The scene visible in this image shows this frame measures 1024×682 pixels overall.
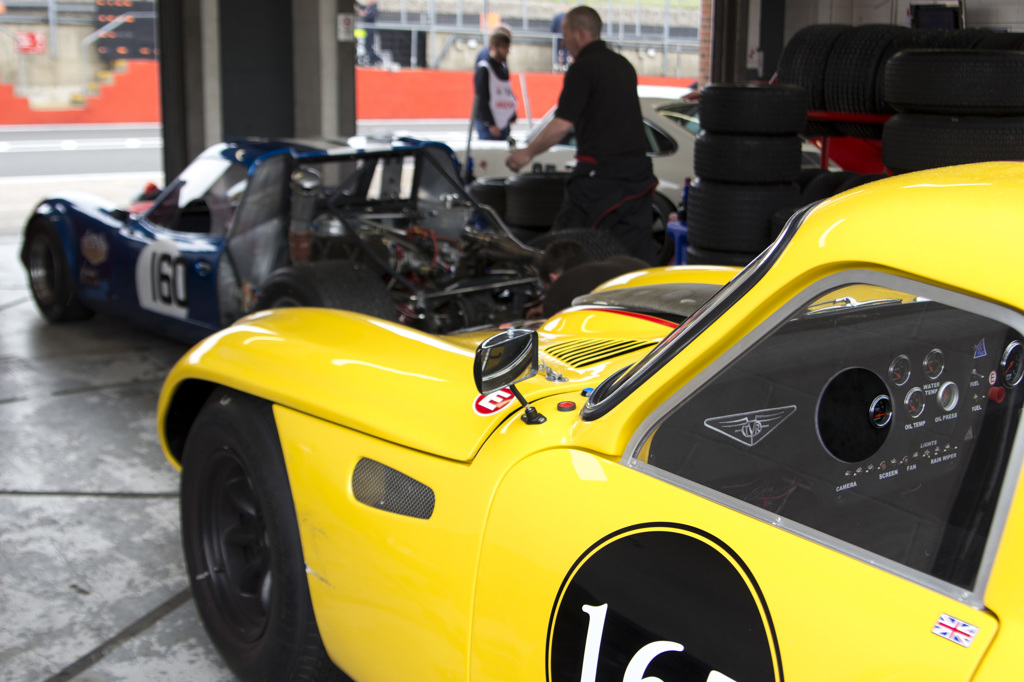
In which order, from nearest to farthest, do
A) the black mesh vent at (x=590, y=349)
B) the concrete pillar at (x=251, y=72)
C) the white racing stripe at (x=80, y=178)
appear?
the black mesh vent at (x=590, y=349) → the concrete pillar at (x=251, y=72) → the white racing stripe at (x=80, y=178)

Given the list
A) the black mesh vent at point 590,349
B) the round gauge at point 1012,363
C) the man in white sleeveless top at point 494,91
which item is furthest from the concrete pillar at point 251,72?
the round gauge at point 1012,363

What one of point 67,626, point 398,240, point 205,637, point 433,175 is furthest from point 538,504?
point 433,175

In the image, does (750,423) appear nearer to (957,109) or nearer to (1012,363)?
(1012,363)

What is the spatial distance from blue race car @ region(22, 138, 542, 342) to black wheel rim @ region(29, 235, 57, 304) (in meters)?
0.23

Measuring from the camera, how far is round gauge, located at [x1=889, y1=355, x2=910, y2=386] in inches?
66.1

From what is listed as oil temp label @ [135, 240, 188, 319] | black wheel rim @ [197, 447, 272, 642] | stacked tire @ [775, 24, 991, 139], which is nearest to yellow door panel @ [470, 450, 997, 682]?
black wheel rim @ [197, 447, 272, 642]

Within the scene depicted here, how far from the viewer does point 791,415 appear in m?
1.75

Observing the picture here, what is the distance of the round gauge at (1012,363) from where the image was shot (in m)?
1.59

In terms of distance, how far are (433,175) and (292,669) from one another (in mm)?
3753

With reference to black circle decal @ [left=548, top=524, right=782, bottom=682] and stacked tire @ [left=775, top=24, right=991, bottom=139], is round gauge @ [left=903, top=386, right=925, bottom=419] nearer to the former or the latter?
black circle decal @ [left=548, top=524, right=782, bottom=682]

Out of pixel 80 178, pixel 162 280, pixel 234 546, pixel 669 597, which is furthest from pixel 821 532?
pixel 80 178

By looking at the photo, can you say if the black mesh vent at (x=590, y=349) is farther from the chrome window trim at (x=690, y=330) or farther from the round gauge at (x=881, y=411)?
the round gauge at (x=881, y=411)

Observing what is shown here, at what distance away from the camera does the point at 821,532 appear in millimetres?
1359

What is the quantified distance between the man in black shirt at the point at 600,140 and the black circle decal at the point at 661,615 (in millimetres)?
4483
